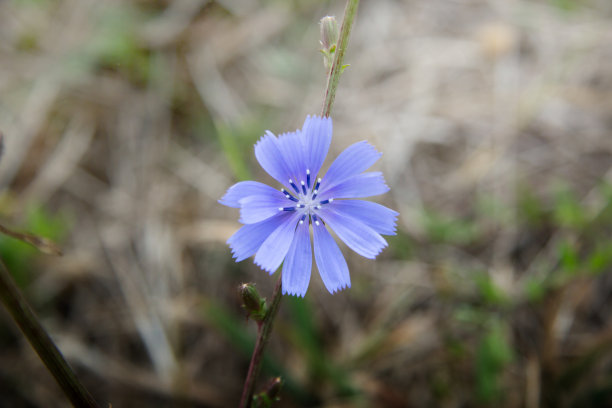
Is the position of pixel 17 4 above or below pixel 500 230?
above

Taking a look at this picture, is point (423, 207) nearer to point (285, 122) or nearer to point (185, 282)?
point (285, 122)

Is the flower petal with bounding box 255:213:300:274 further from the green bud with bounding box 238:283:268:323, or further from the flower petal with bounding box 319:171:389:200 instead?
the flower petal with bounding box 319:171:389:200

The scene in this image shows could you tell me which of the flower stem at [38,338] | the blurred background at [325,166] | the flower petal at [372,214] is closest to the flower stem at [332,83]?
the flower petal at [372,214]

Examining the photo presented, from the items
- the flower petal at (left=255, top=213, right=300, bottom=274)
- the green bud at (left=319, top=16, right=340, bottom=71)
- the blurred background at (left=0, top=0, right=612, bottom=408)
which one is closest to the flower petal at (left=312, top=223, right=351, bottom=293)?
the flower petal at (left=255, top=213, right=300, bottom=274)

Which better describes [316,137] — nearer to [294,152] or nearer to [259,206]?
[294,152]

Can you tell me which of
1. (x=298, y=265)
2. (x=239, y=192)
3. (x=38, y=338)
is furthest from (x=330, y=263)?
(x=38, y=338)

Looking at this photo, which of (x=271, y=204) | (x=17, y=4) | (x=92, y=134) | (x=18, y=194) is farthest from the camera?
(x=17, y=4)

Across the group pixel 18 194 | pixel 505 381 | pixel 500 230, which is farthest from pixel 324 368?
pixel 18 194

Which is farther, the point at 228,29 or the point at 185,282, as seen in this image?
the point at 228,29
